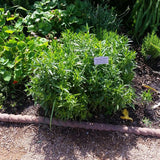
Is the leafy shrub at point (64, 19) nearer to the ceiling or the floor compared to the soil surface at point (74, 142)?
nearer to the ceiling

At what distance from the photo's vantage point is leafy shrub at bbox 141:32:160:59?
10.2 ft

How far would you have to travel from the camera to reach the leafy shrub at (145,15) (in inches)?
135

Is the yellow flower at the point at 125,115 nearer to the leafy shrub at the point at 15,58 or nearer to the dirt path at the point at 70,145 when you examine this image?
the dirt path at the point at 70,145

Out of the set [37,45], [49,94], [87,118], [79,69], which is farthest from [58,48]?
[87,118]

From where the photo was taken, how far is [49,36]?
307 cm

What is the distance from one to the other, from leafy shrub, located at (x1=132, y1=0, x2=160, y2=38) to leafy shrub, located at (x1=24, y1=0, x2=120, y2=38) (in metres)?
0.50

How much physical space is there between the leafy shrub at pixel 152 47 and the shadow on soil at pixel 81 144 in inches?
54.6

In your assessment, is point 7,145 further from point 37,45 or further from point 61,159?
point 37,45

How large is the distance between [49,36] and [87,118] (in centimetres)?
135

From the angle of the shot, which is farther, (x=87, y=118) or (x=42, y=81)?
(x=87, y=118)

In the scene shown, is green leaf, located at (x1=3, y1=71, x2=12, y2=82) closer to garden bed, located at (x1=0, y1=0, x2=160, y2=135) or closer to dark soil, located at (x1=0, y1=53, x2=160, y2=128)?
garden bed, located at (x1=0, y1=0, x2=160, y2=135)

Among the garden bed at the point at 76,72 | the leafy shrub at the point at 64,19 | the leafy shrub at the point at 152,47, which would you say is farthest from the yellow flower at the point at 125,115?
the leafy shrub at the point at 64,19

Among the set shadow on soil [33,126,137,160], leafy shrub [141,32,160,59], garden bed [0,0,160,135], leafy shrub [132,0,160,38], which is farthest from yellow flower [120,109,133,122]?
leafy shrub [132,0,160,38]

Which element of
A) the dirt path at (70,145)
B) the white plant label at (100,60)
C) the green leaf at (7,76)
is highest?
the white plant label at (100,60)
